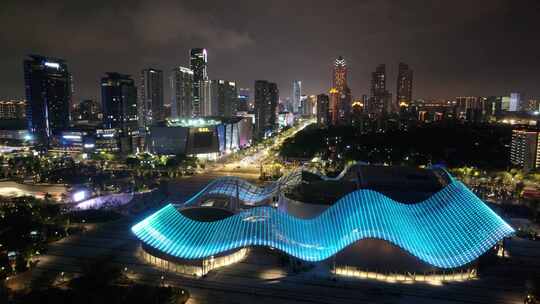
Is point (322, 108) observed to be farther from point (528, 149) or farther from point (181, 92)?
point (528, 149)

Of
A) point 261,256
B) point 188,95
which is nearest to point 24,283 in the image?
point 261,256

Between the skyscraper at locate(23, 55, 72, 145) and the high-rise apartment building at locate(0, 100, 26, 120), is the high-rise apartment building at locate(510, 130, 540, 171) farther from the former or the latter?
the high-rise apartment building at locate(0, 100, 26, 120)

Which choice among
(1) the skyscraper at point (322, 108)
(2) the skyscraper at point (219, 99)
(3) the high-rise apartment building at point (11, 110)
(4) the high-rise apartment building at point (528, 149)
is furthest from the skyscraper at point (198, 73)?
(4) the high-rise apartment building at point (528, 149)

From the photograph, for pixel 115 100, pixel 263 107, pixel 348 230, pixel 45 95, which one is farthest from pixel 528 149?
pixel 45 95

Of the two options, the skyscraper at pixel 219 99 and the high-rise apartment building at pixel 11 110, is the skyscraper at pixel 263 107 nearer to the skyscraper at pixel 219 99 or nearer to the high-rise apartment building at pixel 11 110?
the skyscraper at pixel 219 99

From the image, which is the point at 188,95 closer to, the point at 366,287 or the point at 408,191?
the point at 408,191

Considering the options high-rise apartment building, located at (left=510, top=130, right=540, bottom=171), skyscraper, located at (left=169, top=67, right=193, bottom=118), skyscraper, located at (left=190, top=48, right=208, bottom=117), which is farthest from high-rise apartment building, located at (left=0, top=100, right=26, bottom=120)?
high-rise apartment building, located at (left=510, top=130, right=540, bottom=171)
